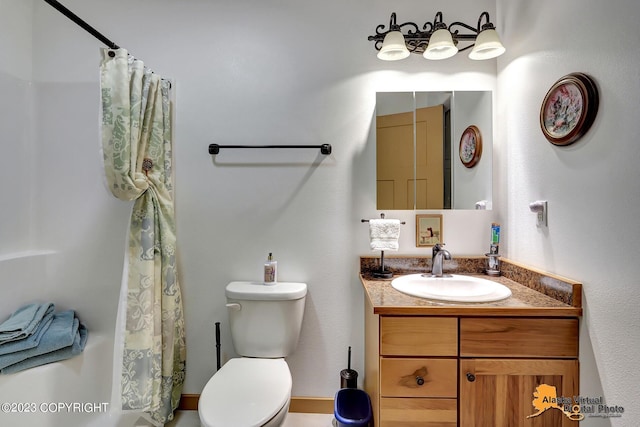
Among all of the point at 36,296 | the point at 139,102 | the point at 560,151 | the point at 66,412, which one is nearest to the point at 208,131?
the point at 139,102

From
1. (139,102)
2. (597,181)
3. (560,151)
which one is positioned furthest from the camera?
(139,102)

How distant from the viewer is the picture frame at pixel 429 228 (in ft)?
5.29

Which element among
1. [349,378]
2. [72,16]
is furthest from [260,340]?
[72,16]

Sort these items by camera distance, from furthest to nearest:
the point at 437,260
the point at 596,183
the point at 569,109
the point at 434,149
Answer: the point at 434,149 < the point at 437,260 < the point at 569,109 < the point at 596,183

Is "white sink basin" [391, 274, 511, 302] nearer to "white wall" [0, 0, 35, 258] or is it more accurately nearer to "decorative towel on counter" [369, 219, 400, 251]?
"decorative towel on counter" [369, 219, 400, 251]

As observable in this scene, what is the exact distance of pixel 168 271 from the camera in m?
1.46

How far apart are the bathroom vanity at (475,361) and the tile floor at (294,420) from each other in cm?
62

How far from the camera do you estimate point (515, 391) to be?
40.6 inches

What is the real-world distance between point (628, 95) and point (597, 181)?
282mm

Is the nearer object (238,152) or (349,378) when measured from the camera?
(349,378)

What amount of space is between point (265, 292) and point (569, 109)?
1.57 meters

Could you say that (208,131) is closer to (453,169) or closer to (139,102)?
(139,102)

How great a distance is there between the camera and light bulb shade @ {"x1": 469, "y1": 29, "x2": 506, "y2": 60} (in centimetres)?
137

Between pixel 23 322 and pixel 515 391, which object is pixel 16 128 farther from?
pixel 515 391
